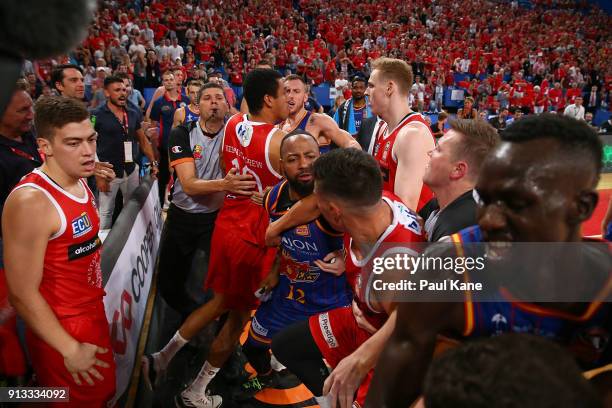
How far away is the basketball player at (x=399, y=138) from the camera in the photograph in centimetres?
303

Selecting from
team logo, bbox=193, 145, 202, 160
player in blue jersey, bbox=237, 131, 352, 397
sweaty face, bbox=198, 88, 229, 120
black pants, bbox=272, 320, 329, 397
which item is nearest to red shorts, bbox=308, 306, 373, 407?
black pants, bbox=272, 320, 329, 397

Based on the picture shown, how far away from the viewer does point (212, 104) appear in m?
3.85

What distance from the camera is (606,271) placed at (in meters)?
1.38

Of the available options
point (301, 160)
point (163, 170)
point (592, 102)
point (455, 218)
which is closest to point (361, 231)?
point (455, 218)

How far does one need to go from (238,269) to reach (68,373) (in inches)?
55.6

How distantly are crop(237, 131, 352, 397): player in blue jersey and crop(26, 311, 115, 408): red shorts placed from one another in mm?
1012

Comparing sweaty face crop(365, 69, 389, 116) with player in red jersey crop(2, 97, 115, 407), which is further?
sweaty face crop(365, 69, 389, 116)

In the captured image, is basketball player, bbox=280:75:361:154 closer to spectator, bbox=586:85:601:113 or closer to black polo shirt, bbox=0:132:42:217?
black polo shirt, bbox=0:132:42:217

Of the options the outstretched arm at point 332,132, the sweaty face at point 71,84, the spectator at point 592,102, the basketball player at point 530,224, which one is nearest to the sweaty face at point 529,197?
the basketball player at point 530,224

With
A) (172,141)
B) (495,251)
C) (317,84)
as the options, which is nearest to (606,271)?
(495,251)

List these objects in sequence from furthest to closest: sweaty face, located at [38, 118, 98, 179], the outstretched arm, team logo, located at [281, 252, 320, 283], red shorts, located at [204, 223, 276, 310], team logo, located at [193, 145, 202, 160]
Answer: team logo, located at [193, 145, 202, 160] → the outstretched arm → red shorts, located at [204, 223, 276, 310] → team logo, located at [281, 252, 320, 283] → sweaty face, located at [38, 118, 98, 179]

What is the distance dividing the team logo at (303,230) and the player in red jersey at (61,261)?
3.37 ft

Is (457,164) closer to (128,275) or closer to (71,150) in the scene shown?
(71,150)

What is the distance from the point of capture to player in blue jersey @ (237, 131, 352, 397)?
2.73 metres
